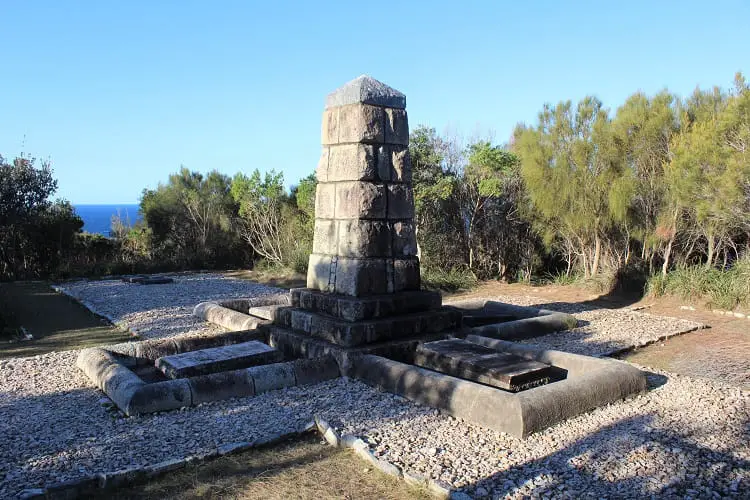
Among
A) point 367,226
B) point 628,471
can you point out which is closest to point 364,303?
point 367,226

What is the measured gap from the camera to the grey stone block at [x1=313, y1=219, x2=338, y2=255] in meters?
6.24

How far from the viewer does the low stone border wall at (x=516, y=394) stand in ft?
13.3

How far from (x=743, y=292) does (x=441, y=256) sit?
6.35 m

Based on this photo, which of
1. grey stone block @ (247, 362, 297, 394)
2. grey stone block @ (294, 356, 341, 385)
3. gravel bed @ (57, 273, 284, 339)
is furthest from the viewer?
gravel bed @ (57, 273, 284, 339)

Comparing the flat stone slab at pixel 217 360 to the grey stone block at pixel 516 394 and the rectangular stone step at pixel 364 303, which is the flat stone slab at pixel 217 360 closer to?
the rectangular stone step at pixel 364 303

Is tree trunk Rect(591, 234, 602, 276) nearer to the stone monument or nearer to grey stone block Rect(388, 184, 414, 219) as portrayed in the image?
the stone monument

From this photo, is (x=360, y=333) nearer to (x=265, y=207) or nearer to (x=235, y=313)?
(x=235, y=313)

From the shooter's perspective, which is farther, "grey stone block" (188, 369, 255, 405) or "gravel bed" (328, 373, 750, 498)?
"grey stone block" (188, 369, 255, 405)

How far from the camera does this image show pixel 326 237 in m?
6.34

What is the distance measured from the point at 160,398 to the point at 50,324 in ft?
17.4

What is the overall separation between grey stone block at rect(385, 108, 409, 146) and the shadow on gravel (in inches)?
141

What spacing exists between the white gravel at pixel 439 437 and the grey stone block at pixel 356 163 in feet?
6.99

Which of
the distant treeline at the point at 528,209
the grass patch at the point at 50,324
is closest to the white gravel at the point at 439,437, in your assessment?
the grass patch at the point at 50,324

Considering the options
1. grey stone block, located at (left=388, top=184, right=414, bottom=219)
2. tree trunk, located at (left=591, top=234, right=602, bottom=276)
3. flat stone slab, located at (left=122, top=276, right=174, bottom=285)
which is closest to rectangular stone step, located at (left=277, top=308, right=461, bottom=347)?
grey stone block, located at (left=388, top=184, right=414, bottom=219)
